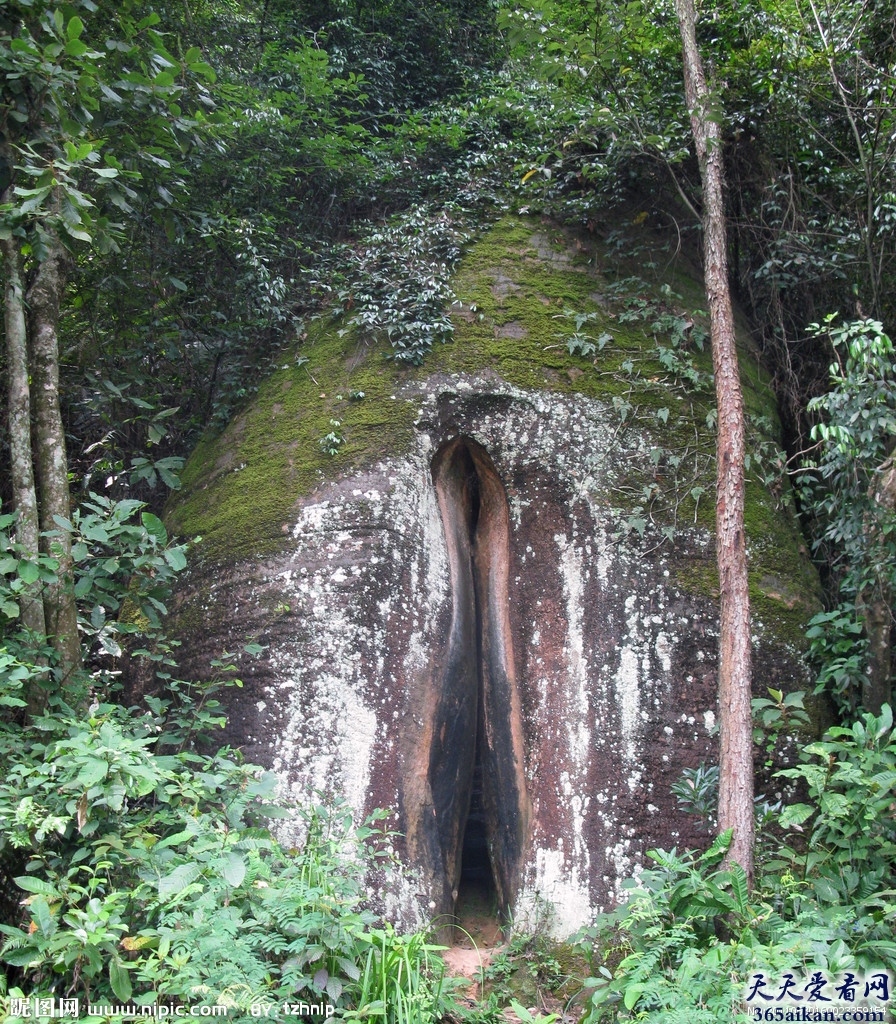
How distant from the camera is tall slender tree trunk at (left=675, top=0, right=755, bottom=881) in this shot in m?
3.76

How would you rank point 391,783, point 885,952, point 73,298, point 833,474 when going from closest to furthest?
point 885,952
point 391,783
point 833,474
point 73,298

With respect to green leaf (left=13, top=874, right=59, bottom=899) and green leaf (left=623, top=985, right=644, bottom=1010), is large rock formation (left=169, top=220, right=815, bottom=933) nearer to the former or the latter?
green leaf (left=623, top=985, right=644, bottom=1010)

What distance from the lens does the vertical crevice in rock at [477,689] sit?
4.95 meters

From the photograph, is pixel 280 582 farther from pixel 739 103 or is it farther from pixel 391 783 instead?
pixel 739 103

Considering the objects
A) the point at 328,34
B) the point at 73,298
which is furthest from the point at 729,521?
the point at 328,34

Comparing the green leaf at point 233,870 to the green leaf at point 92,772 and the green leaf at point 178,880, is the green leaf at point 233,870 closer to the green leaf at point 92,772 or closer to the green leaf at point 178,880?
the green leaf at point 178,880

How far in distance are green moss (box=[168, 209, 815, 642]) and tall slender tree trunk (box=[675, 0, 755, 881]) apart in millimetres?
893

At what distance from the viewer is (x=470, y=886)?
5672 millimetres

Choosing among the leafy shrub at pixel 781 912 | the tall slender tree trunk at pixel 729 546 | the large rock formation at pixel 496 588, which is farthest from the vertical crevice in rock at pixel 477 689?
the tall slender tree trunk at pixel 729 546

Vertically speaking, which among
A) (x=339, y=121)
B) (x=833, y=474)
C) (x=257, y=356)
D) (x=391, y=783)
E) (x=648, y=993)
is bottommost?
(x=648, y=993)

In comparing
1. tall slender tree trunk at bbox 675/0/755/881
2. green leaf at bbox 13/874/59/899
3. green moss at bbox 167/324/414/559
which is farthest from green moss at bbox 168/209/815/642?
green leaf at bbox 13/874/59/899

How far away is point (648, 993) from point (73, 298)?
6039 mm

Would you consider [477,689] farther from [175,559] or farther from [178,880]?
[178,880]

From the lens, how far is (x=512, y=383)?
214 inches
